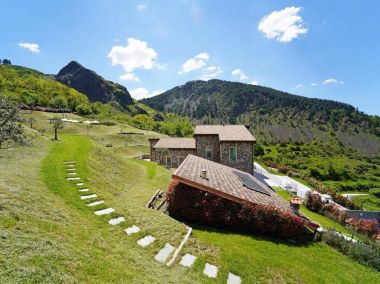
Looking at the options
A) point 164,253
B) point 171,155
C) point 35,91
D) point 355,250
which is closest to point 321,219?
point 355,250

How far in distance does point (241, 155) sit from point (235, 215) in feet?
72.0

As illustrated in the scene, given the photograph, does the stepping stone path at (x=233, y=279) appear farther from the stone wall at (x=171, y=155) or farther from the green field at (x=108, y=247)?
the stone wall at (x=171, y=155)

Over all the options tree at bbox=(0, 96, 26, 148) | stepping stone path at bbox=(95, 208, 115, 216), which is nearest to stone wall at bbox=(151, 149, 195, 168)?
stepping stone path at bbox=(95, 208, 115, 216)

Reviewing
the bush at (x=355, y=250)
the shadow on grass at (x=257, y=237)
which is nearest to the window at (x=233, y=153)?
the bush at (x=355, y=250)

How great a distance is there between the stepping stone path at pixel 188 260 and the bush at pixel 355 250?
7572mm

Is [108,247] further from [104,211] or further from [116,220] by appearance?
[104,211]

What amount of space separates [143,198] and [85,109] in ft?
255

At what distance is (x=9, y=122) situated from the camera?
9539 mm

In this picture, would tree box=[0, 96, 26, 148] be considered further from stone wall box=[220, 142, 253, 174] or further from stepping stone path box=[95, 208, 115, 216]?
stone wall box=[220, 142, 253, 174]

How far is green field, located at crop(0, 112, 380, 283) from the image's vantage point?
6.42 metres

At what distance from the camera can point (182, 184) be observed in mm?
14031

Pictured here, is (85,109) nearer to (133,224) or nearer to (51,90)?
(51,90)

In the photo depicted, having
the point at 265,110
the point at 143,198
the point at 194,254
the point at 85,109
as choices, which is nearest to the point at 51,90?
the point at 85,109

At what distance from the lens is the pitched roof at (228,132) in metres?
34.3
